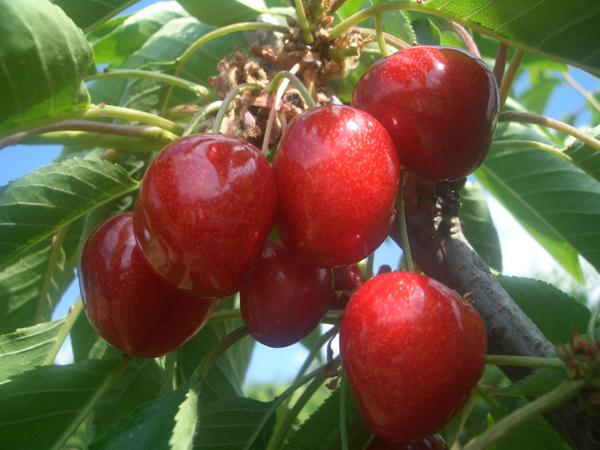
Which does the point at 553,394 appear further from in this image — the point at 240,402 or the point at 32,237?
the point at 32,237

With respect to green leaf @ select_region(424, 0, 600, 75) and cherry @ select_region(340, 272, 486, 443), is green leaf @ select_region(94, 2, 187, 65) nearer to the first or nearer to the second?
green leaf @ select_region(424, 0, 600, 75)

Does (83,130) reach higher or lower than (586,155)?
higher

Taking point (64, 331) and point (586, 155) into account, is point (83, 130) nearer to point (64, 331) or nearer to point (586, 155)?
point (64, 331)

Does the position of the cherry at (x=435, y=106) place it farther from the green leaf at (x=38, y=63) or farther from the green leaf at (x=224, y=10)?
the green leaf at (x=224, y=10)

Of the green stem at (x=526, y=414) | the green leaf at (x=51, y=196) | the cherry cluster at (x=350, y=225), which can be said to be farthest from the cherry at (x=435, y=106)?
the green leaf at (x=51, y=196)

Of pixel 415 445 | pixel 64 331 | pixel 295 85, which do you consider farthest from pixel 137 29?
pixel 415 445

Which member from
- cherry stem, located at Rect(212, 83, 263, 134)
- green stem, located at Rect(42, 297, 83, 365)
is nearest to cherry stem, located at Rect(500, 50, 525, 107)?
cherry stem, located at Rect(212, 83, 263, 134)
